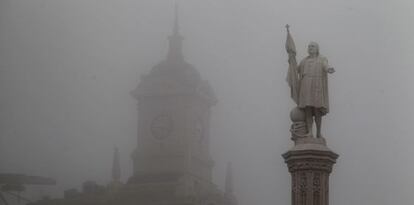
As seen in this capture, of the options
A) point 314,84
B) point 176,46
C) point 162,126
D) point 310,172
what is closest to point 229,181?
point 162,126

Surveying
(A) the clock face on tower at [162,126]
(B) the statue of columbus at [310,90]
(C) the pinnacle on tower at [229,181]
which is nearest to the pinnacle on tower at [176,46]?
(A) the clock face on tower at [162,126]

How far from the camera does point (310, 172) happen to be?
9.80m

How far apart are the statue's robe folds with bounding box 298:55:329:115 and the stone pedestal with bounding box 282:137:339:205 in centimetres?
47

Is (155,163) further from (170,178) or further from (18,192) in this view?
(18,192)

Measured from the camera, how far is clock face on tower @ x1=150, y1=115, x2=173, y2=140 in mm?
14457

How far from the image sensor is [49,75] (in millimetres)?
15242

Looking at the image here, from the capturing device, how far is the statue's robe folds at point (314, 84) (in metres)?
10.1

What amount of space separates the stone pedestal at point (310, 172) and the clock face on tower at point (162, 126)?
4812mm

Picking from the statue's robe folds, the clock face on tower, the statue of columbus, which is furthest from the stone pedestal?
the clock face on tower

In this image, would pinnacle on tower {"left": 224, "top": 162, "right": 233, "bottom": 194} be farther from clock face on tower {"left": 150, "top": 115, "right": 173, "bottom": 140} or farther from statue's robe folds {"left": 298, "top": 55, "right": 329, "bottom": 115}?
statue's robe folds {"left": 298, "top": 55, "right": 329, "bottom": 115}

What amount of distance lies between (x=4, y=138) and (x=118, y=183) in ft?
7.41

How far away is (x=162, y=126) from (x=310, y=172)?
16.4 feet

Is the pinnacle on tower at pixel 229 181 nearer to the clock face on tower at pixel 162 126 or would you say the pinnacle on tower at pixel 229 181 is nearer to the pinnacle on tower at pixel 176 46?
the clock face on tower at pixel 162 126

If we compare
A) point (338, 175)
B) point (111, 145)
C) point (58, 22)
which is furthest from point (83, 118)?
point (338, 175)
